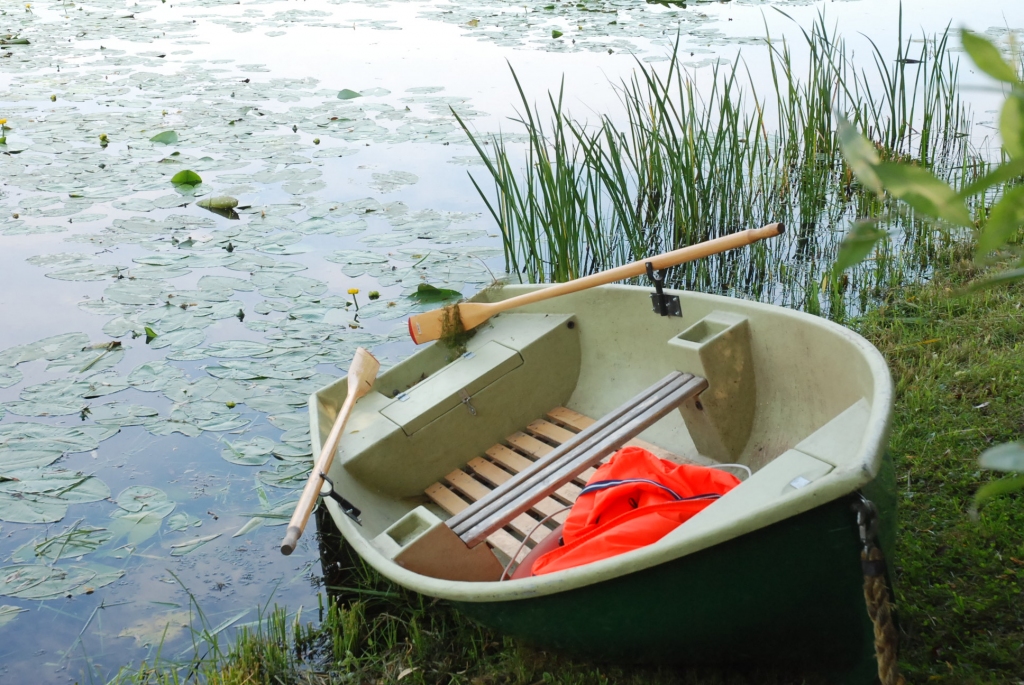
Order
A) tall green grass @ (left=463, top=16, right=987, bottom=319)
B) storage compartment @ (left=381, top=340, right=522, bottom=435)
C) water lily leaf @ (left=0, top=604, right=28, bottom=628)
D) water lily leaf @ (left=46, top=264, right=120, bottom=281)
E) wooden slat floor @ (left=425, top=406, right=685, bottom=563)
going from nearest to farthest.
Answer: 1. wooden slat floor @ (left=425, top=406, right=685, bottom=563)
2. water lily leaf @ (left=0, top=604, right=28, bottom=628)
3. storage compartment @ (left=381, top=340, right=522, bottom=435)
4. tall green grass @ (left=463, top=16, right=987, bottom=319)
5. water lily leaf @ (left=46, top=264, right=120, bottom=281)

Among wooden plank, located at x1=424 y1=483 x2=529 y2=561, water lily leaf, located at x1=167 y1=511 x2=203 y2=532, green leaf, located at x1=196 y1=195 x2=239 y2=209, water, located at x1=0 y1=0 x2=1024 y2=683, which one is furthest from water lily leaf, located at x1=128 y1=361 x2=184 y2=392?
green leaf, located at x1=196 y1=195 x2=239 y2=209

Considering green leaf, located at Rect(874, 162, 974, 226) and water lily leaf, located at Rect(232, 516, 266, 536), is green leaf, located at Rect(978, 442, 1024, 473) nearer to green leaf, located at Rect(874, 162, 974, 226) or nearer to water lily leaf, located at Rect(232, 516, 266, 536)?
green leaf, located at Rect(874, 162, 974, 226)

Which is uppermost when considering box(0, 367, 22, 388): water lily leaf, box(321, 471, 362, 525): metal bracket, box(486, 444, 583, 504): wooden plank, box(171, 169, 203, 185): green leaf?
box(171, 169, 203, 185): green leaf

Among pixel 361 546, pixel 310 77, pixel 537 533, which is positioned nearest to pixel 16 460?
pixel 361 546

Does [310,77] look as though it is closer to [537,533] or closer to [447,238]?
[447,238]

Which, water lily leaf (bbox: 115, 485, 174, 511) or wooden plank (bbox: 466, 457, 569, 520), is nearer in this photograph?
wooden plank (bbox: 466, 457, 569, 520)

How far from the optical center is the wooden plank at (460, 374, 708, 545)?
210 centimetres

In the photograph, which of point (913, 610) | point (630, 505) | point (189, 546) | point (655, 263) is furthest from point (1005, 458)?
point (189, 546)

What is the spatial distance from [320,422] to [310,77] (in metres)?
5.95

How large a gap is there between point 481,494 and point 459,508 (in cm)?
8

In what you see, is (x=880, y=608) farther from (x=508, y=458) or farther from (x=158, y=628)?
(x=158, y=628)

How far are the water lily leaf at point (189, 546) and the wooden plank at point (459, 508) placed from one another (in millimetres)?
745

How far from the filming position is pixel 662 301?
2.61 m

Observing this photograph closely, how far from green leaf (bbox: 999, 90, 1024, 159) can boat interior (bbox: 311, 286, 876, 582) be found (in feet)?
4.72
